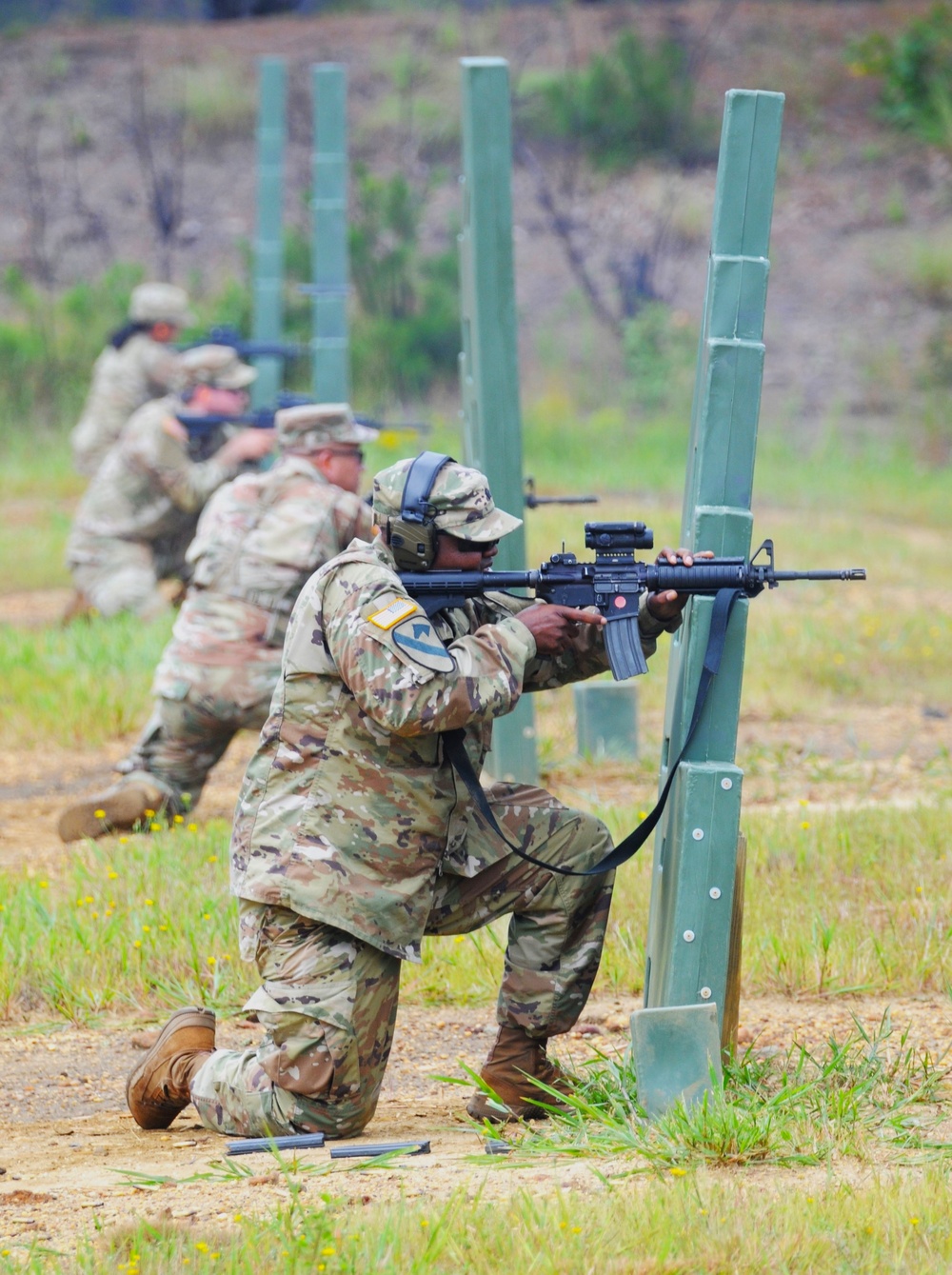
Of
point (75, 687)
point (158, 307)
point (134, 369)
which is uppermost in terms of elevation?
point (158, 307)

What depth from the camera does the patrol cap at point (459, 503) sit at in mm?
3781

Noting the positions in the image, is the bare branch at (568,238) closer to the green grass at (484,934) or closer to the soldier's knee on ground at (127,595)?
the soldier's knee on ground at (127,595)

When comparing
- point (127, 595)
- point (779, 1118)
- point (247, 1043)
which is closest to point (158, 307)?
point (127, 595)

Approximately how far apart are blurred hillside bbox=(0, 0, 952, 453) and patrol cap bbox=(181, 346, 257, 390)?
967cm

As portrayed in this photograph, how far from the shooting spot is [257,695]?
652cm

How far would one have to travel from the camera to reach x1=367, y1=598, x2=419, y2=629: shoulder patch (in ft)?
12.0

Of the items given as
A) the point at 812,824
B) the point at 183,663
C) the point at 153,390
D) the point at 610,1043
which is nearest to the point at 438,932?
the point at 610,1043

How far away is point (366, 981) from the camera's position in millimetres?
3889

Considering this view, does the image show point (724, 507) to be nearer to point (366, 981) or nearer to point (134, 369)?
point (366, 981)

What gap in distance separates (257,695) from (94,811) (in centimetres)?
77

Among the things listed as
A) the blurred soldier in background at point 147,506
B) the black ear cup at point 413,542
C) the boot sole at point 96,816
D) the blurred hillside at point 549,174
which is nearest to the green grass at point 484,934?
the boot sole at point 96,816

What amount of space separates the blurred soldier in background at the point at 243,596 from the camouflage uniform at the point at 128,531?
3705mm

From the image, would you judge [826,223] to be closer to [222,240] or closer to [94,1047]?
[222,240]

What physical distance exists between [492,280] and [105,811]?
2.46m
